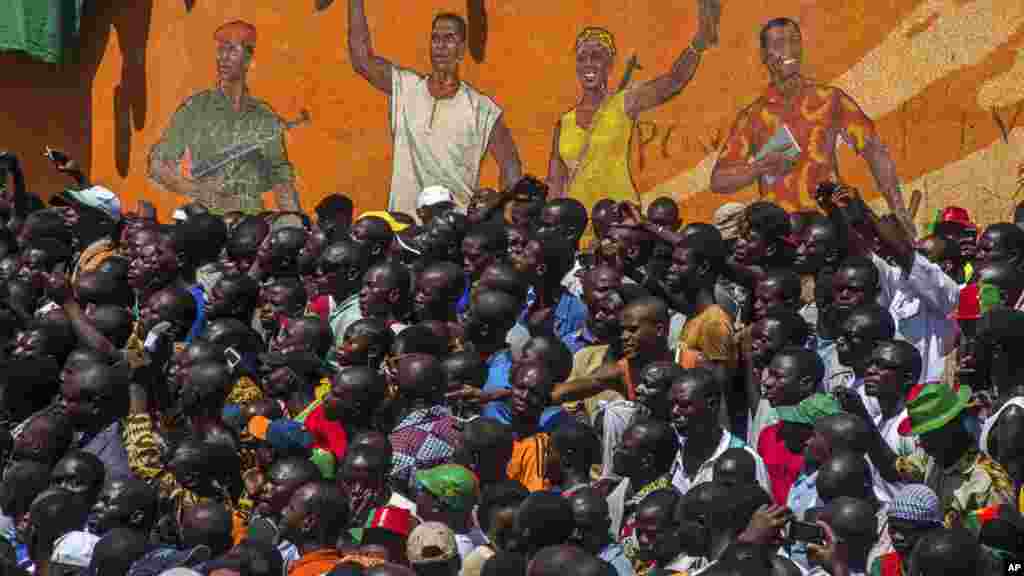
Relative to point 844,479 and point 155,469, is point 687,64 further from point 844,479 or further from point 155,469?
point 844,479

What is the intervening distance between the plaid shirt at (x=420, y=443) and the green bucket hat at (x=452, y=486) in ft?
1.03

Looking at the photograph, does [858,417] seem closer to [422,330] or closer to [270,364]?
[422,330]

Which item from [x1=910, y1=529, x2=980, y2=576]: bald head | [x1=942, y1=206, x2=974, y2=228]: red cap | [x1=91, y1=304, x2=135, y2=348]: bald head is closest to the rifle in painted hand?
[x1=942, y1=206, x2=974, y2=228]: red cap

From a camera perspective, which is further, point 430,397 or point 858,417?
point 430,397

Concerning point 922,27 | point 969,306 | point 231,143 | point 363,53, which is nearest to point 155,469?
point 969,306

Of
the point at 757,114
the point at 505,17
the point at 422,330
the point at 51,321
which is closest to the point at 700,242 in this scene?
the point at 422,330

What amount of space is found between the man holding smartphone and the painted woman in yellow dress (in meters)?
2.01

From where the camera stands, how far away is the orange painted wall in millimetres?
15438

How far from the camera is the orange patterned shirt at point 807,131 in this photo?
15.6 meters

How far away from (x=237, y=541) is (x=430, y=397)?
4.51ft

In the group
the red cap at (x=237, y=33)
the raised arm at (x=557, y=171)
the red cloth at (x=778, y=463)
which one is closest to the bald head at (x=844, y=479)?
the red cloth at (x=778, y=463)

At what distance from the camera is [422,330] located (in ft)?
36.7

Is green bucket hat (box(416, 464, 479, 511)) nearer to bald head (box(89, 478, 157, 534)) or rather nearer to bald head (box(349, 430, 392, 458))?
bald head (box(349, 430, 392, 458))

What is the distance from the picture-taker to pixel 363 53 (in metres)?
17.2
